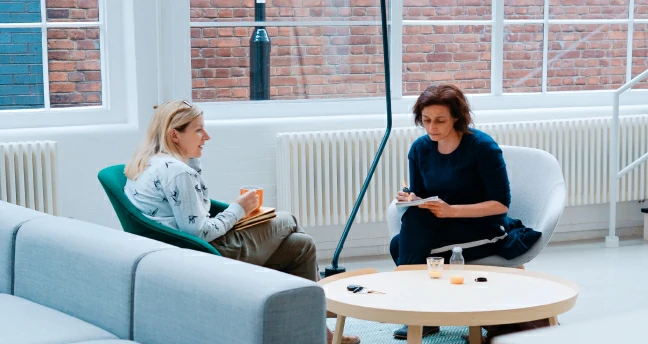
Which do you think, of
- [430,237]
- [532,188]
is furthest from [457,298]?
[532,188]

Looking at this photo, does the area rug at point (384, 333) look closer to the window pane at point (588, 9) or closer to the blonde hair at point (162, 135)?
the blonde hair at point (162, 135)

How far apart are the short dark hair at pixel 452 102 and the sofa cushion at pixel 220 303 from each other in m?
1.80

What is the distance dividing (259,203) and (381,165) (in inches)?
70.7

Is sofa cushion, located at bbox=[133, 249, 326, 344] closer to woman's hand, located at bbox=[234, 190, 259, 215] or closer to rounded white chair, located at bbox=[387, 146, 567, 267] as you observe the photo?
woman's hand, located at bbox=[234, 190, 259, 215]

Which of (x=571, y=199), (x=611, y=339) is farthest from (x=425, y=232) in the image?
(x=611, y=339)

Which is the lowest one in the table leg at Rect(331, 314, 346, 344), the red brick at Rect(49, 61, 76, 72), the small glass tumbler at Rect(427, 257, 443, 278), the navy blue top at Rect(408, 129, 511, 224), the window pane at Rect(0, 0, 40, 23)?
the table leg at Rect(331, 314, 346, 344)

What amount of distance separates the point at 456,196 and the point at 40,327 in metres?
1.97

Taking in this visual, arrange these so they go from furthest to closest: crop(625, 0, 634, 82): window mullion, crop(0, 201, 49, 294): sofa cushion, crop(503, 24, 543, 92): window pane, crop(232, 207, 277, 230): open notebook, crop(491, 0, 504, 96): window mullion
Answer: crop(625, 0, 634, 82): window mullion
crop(503, 24, 543, 92): window pane
crop(491, 0, 504, 96): window mullion
crop(232, 207, 277, 230): open notebook
crop(0, 201, 49, 294): sofa cushion

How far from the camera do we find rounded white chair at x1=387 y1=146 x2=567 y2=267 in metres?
4.04

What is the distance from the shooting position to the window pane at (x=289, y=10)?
524 cm

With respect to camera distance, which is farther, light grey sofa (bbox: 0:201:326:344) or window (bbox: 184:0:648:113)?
window (bbox: 184:0:648:113)

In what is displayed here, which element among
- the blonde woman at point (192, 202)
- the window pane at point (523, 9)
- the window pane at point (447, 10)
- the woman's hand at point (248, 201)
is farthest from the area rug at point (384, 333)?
the window pane at point (523, 9)

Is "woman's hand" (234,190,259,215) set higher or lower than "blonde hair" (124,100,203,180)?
lower

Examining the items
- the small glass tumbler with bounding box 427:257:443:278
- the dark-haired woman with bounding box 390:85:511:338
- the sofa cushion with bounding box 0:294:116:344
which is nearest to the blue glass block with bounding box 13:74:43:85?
the dark-haired woman with bounding box 390:85:511:338
